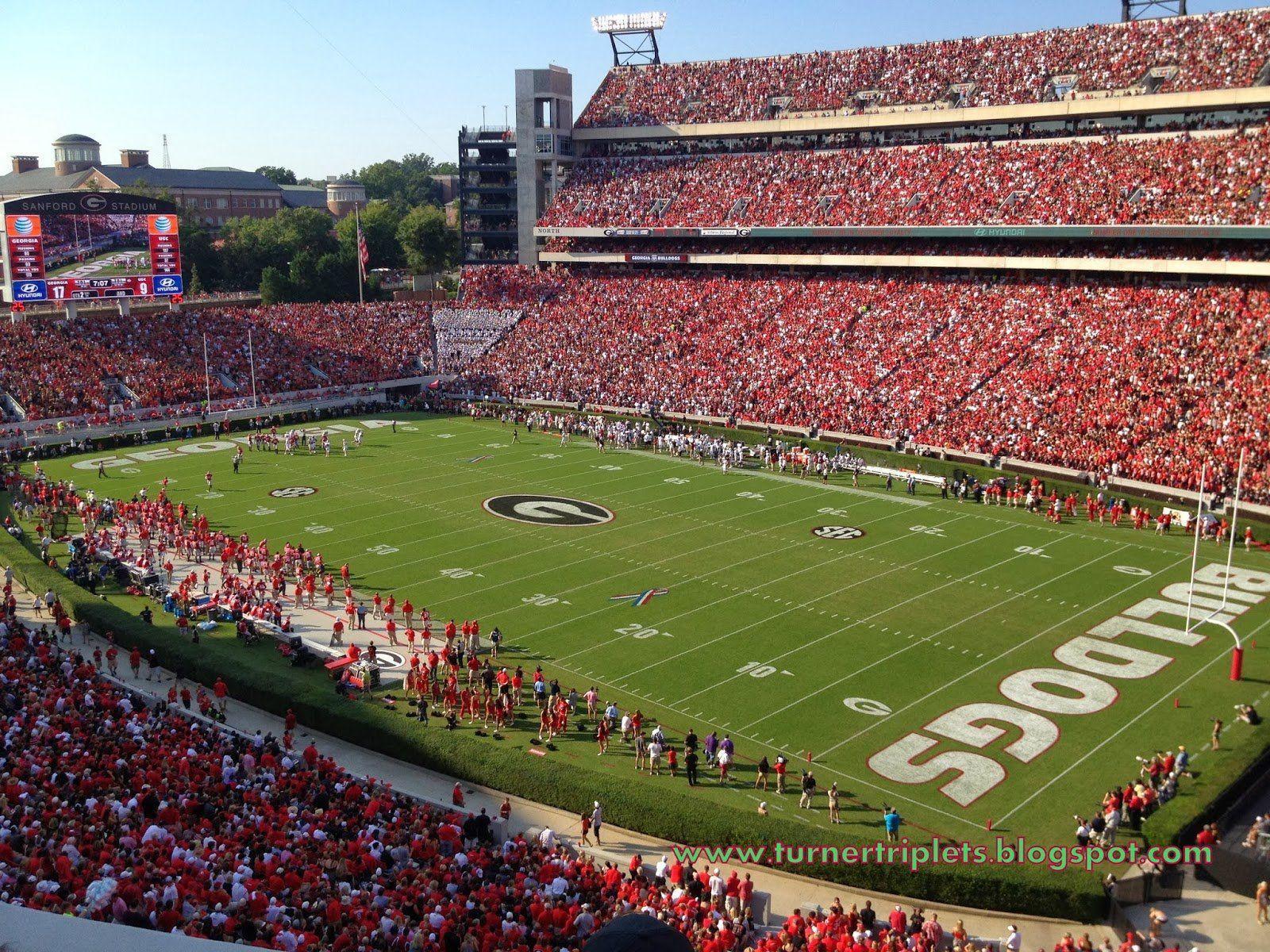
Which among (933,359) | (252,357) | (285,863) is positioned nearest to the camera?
(285,863)

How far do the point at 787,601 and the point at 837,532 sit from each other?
6.73 metres

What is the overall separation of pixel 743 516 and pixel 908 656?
12.1 m

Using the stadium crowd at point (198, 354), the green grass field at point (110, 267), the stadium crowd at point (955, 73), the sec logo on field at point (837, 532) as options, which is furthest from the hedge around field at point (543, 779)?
the stadium crowd at point (955, 73)

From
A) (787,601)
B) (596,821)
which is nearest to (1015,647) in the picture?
(787,601)

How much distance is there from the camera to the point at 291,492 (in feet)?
126

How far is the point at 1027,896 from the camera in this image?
49.2ft

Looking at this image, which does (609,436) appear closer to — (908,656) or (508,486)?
(508,486)

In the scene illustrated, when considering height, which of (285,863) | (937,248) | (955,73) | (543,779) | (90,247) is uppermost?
(955,73)

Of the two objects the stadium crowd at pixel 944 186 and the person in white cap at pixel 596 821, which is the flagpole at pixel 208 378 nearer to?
the stadium crowd at pixel 944 186

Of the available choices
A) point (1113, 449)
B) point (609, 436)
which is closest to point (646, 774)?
point (1113, 449)

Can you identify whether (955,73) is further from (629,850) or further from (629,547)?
(629,850)

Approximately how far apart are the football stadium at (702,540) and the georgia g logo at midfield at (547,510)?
282 millimetres

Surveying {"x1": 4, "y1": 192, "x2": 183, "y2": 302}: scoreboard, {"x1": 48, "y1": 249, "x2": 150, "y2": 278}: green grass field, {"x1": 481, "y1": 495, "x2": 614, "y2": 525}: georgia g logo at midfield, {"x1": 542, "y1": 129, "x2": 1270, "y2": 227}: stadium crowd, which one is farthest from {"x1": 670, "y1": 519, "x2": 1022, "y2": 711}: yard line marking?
{"x1": 48, "y1": 249, "x2": 150, "y2": 278}: green grass field

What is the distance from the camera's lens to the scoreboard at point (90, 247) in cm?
5053
